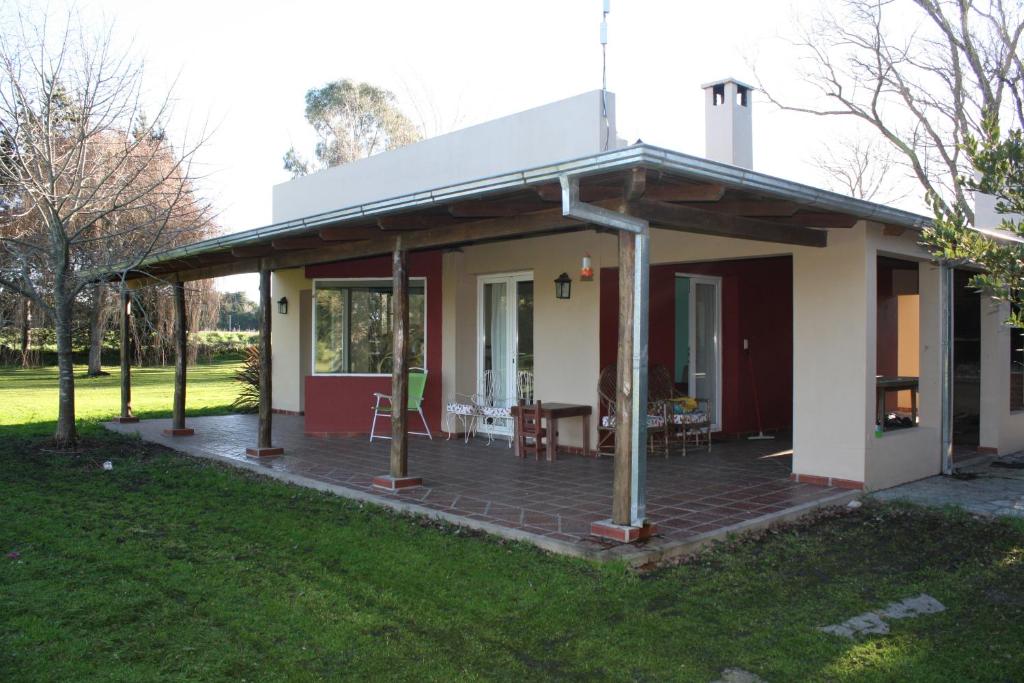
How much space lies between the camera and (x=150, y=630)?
3830 mm

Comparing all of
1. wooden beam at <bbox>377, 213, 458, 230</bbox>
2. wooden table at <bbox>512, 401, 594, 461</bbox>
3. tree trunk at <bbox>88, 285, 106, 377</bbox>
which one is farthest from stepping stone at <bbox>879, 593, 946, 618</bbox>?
tree trunk at <bbox>88, 285, 106, 377</bbox>

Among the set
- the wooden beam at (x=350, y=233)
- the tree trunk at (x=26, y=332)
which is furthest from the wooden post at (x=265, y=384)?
the tree trunk at (x=26, y=332)

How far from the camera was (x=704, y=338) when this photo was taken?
1051 cm

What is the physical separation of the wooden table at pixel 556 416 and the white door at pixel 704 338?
1.90 meters

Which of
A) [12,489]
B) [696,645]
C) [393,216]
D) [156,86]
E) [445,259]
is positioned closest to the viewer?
[696,645]

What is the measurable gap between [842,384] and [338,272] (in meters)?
6.51

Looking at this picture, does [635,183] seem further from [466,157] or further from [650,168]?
[466,157]

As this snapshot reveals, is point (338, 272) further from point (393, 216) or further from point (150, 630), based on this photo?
point (150, 630)

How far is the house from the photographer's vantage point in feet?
17.3

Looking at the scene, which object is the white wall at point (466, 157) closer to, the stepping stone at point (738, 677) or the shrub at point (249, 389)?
the shrub at point (249, 389)

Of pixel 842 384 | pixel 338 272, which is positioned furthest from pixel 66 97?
pixel 842 384

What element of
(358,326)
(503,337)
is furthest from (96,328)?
(503,337)

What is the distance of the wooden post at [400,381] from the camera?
7.07 m

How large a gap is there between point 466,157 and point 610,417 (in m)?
4.65
